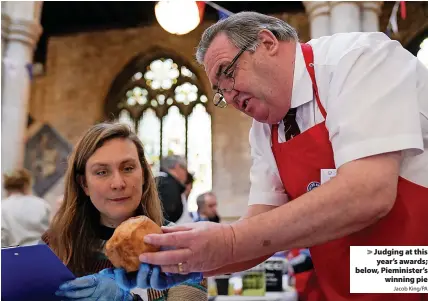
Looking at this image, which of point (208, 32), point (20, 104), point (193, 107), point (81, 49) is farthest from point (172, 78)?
point (208, 32)

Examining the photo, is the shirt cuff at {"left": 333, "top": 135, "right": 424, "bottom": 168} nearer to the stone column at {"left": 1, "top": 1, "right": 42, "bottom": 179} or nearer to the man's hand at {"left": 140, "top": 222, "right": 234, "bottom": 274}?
the man's hand at {"left": 140, "top": 222, "right": 234, "bottom": 274}

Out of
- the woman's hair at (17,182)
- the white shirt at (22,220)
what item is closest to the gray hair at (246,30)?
the white shirt at (22,220)

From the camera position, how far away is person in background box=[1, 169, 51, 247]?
3.76m

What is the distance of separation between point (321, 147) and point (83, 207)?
3.34 feet

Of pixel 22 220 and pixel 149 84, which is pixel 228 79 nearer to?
pixel 22 220

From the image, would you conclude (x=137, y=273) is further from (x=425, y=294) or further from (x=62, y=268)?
(x=425, y=294)

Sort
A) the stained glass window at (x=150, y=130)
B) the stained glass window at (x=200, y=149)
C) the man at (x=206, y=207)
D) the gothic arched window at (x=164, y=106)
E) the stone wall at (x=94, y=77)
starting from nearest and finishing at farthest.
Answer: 1. the man at (x=206, y=207)
2. the stone wall at (x=94, y=77)
3. the stained glass window at (x=200, y=149)
4. the gothic arched window at (x=164, y=106)
5. the stained glass window at (x=150, y=130)

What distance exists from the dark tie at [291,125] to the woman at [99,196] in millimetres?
591

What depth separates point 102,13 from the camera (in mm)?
10469

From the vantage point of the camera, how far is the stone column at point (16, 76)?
6.40 meters

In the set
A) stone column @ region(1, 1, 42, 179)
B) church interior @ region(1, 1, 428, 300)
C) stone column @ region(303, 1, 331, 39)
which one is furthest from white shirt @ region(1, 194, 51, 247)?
church interior @ region(1, 1, 428, 300)

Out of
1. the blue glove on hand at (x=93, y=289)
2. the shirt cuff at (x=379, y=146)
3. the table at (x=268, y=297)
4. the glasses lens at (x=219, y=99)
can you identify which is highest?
the glasses lens at (x=219, y=99)

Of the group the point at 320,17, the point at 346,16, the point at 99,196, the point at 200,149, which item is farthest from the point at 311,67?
the point at 200,149

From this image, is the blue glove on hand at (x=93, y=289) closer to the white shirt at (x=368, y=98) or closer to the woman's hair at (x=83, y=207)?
the woman's hair at (x=83, y=207)
